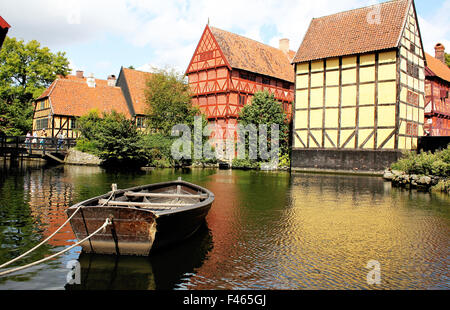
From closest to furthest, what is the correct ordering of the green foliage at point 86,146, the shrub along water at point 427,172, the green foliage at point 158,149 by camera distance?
the shrub along water at point 427,172
the green foliage at point 158,149
the green foliage at point 86,146

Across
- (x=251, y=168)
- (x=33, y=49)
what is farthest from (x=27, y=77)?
(x=251, y=168)

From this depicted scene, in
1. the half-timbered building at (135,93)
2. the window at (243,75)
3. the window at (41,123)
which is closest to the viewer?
the window at (243,75)

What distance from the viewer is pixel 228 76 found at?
39.0 meters

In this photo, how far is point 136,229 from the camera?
7.24m

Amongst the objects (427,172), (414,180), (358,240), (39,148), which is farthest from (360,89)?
(39,148)

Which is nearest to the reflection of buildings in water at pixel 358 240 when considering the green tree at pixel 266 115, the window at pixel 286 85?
the green tree at pixel 266 115

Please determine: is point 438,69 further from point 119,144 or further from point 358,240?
point 358,240

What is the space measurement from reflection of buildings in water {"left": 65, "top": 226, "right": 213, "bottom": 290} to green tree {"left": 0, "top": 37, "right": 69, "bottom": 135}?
43.6 meters

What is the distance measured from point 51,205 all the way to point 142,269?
7219 millimetres

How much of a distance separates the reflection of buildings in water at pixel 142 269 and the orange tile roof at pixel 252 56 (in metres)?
32.6

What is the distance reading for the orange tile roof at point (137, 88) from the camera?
45.2 metres

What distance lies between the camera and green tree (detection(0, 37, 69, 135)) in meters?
44.9

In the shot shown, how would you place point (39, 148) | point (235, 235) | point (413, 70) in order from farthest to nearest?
1. point (39, 148)
2. point (413, 70)
3. point (235, 235)

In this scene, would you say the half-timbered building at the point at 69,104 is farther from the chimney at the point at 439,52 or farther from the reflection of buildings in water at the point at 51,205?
the chimney at the point at 439,52
